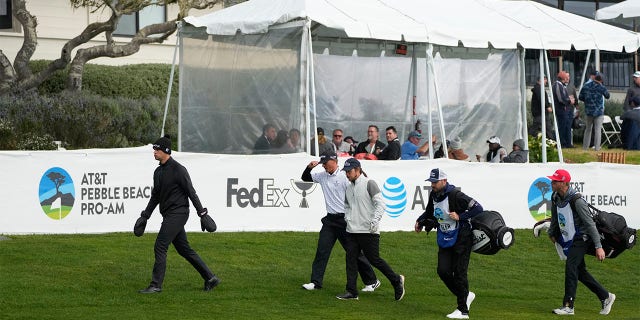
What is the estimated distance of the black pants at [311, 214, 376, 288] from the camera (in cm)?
1401

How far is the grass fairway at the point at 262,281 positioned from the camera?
12.7 metres

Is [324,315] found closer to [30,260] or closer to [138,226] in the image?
[138,226]

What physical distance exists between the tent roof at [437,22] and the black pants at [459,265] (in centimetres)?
770

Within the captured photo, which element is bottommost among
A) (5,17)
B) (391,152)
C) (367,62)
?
(391,152)

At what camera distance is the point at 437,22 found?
69.7ft

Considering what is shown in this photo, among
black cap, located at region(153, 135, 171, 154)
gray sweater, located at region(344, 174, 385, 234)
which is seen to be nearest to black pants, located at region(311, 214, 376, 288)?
gray sweater, located at region(344, 174, 385, 234)

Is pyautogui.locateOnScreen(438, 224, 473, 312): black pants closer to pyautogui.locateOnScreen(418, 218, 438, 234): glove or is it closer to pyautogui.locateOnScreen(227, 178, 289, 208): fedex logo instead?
pyautogui.locateOnScreen(418, 218, 438, 234): glove

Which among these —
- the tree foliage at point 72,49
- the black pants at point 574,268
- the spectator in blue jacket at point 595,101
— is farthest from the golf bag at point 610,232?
the tree foliage at point 72,49

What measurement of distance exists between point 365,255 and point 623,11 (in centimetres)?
1736

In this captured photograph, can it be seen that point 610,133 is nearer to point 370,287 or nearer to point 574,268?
point 370,287

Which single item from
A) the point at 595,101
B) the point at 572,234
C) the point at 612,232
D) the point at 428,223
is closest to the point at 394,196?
the point at 428,223

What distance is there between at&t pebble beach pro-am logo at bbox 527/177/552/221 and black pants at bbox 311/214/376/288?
19.5 ft

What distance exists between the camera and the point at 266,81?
69.8ft

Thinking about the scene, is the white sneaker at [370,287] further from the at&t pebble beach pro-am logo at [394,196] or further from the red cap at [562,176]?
the at&t pebble beach pro-am logo at [394,196]
